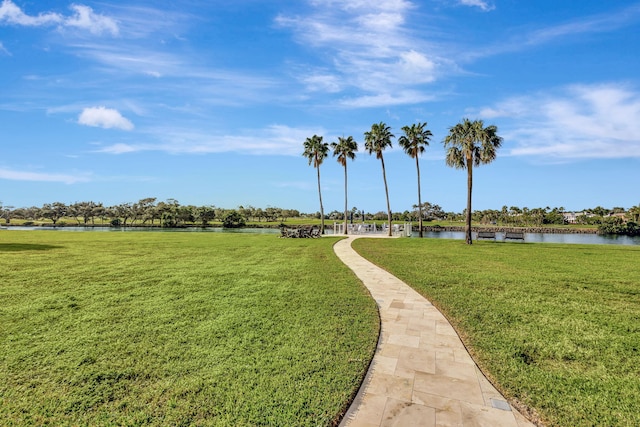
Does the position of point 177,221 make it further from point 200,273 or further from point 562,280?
point 562,280

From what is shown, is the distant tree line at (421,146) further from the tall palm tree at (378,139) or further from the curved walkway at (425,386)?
the curved walkway at (425,386)

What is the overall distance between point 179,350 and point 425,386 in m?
3.34

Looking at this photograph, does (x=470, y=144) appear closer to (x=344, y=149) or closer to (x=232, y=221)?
(x=344, y=149)

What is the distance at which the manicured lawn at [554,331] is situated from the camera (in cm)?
325

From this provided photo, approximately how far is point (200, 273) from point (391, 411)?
786 centimetres

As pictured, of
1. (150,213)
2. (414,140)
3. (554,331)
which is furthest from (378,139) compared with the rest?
(150,213)

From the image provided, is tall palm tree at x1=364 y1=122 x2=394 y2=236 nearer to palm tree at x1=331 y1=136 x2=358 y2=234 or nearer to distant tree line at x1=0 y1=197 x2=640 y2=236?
palm tree at x1=331 y1=136 x2=358 y2=234

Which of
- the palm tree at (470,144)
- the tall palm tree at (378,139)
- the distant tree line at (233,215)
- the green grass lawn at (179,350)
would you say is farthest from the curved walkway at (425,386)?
the distant tree line at (233,215)

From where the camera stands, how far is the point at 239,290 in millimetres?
7480

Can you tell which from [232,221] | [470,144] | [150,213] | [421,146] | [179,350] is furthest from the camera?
[150,213]

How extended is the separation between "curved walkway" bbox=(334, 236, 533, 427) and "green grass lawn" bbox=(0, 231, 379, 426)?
0.25 meters

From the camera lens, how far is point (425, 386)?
3490 mm

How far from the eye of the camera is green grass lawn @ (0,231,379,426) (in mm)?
3029

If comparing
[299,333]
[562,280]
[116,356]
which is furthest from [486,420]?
[562,280]
